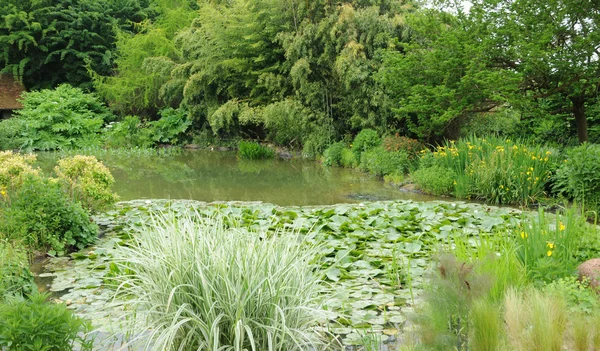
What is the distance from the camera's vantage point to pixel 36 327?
8.19 ft

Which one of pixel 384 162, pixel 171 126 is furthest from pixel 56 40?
pixel 384 162

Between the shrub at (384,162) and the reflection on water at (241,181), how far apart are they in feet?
0.82

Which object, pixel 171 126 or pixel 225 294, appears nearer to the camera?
pixel 225 294

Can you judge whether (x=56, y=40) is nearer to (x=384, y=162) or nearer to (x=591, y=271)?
(x=384, y=162)

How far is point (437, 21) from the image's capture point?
428 inches

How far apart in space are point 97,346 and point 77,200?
3058mm

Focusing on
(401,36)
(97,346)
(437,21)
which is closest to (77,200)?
(97,346)

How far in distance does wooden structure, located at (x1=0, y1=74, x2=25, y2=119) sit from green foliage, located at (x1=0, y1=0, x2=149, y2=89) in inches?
15.4

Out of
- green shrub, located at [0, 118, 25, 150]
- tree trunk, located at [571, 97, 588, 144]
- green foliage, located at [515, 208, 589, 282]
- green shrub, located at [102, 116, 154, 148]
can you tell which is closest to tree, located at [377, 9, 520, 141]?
tree trunk, located at [571, 97, 588, 144]

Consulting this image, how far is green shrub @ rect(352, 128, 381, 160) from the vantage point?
1279 cm

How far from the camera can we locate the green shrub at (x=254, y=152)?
16.2 metres

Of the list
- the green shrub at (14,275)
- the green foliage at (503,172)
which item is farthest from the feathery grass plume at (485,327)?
the green foliage at (503,172)

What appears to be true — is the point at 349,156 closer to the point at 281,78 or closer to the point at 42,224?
the point at 281,78

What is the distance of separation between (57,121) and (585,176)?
57.8 ft
